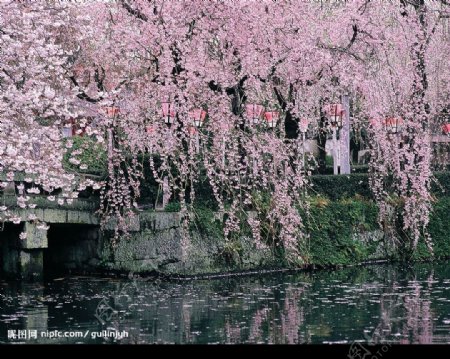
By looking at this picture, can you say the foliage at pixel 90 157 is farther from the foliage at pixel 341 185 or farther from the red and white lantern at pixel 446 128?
the red and white lantern at pixel 446 128

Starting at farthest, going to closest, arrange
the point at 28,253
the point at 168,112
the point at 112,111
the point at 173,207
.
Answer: the point at 28,253 < the point at 173,207 < the point at 112,111 < the point at 168,112

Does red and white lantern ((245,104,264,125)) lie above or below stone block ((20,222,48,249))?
above

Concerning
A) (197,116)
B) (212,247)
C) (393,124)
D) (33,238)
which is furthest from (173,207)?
(393,124)

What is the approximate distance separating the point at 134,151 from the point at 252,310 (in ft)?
18.3

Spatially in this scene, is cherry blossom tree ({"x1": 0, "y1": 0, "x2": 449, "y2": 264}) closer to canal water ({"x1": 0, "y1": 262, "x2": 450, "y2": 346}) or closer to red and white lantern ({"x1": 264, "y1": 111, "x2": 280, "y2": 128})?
red and white lantern ({"x1": 264, "y1": 111, "x2": 280, "y2": 128})

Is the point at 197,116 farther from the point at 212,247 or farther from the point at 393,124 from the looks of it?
the point at 393,124

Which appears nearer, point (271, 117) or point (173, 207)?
point (173, 207)

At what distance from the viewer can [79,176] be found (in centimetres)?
2064

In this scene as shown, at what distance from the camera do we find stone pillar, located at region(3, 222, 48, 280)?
2184 centimetres

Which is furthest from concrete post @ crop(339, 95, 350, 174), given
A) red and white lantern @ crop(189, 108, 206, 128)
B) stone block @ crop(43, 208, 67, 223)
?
stone block @ crop(43, 208, 67, 223)

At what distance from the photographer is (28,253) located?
869 inches

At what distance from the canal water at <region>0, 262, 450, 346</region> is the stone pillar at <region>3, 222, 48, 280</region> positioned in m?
0.74

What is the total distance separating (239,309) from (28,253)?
7.19 metres
